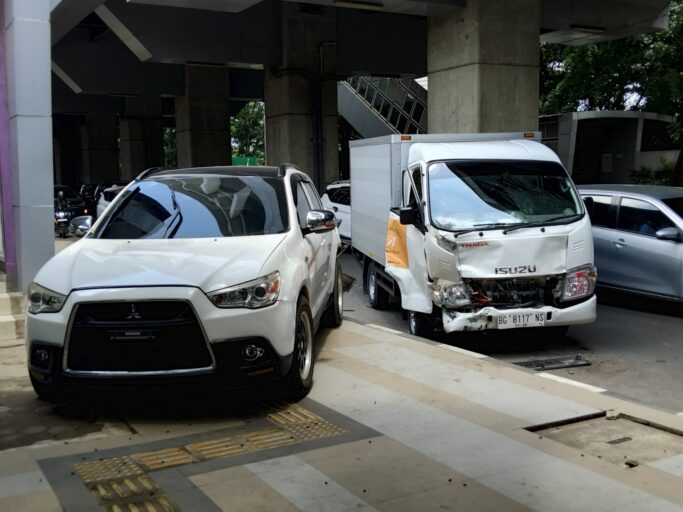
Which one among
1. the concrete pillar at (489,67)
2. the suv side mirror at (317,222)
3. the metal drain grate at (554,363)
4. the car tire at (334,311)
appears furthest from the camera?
the concrete pillar at (489,67)

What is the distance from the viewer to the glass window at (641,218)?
10344 mm

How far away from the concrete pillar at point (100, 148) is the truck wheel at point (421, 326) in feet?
137

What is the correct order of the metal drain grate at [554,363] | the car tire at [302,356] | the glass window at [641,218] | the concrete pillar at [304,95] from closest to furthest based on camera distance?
the car tire at [302,356] → the metal drain grate at [554,363] → the glass window at [641,218] → the concrete pillar at [304,95]

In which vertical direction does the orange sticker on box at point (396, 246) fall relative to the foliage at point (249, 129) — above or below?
below

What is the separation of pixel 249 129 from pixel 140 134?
89.8ft

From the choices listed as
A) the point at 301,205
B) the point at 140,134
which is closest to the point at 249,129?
the point at 140,134

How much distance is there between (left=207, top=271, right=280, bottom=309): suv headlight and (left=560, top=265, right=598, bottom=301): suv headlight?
386cm

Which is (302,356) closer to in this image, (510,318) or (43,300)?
(43,300)

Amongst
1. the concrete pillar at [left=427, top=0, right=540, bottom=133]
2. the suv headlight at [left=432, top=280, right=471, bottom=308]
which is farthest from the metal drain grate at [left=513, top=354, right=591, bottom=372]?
the concrete pillar at [left=427, top=0, right=540, bottom=133]

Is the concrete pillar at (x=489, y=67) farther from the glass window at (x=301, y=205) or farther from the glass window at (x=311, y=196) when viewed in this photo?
the glass window at (x=301, y=205)

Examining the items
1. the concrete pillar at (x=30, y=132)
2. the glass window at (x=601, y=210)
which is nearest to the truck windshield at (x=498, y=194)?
the glass window at (x=601, y=210)

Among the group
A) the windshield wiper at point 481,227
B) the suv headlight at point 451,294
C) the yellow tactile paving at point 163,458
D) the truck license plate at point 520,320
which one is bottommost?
the yellow tactile paving at point 163,458

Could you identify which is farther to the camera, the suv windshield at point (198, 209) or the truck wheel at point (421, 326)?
the truck wheel at point (421, 326)

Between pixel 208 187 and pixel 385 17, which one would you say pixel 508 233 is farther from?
pixel 385 17
